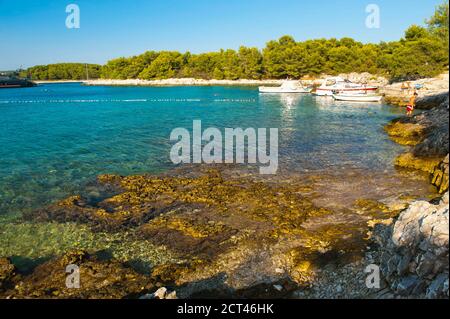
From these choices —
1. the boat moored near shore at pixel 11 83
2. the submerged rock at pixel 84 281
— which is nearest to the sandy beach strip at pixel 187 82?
the boat moored near shore at pixel 11 83

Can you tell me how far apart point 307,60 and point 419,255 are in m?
141

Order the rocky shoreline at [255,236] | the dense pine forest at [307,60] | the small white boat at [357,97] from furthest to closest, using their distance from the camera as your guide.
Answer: the dense pine forest at [307,60]
the small white boat at [357,97]
the rocky shoreline at [255,236]

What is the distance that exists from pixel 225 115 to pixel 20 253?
44771 mm

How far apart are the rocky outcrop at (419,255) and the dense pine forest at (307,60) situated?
66198mm

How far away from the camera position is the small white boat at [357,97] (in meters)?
67.4

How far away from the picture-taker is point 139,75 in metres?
192

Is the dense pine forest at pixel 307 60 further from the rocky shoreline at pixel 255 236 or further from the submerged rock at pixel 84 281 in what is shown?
the submerged rock at pixel 84 281

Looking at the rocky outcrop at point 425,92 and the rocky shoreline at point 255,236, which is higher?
the rocky outcrop at point 425,92

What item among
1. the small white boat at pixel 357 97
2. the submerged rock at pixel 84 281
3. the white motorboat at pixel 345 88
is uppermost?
the white motorboat at pixel 345 88

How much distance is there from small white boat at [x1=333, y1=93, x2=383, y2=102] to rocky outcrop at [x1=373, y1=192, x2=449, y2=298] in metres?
61.6

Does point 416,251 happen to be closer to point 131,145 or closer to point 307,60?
point 131,145


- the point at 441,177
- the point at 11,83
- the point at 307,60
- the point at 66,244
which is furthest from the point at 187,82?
the point at 66,244

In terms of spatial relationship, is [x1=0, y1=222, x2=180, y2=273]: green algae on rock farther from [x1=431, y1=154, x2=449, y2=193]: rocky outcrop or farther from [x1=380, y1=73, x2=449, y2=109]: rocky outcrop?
[x1=380, y1=73, x2=449, y2=109]: rocky outcrop
